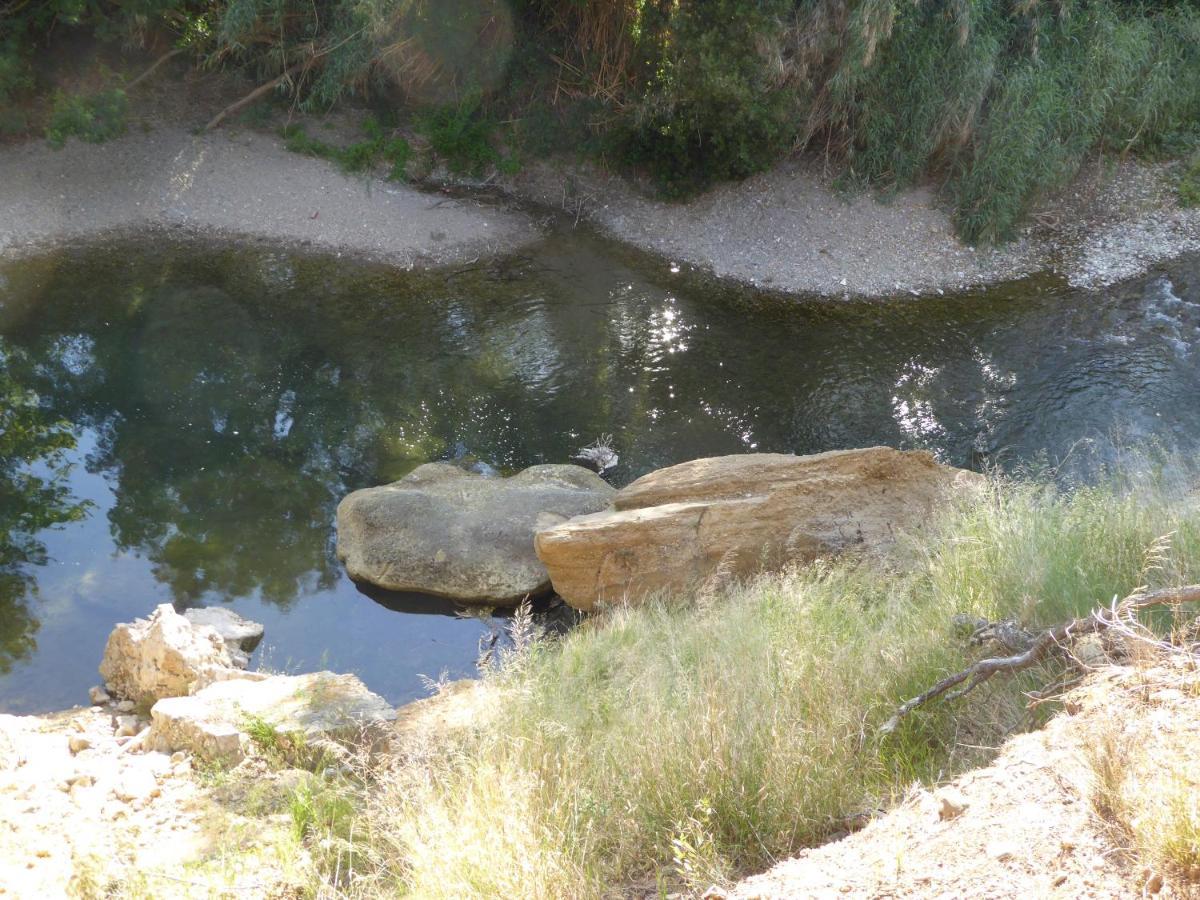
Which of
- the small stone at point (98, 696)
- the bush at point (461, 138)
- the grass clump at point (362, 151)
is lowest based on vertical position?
the small stone at point (98, 696)

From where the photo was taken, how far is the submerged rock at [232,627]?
19.7 ft

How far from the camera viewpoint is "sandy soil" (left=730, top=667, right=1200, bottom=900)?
7.79ft

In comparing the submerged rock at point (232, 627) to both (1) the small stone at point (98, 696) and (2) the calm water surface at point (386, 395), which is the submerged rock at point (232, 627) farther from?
(1) the small stone at point (98, 696)

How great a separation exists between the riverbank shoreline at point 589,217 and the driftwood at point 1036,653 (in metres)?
7.35

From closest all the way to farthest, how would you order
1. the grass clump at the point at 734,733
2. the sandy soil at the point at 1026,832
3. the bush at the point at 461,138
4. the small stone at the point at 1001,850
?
1. the sandy soil at the point at 1026,832
2. the small stone at the point at 1001,850
3. the grass clump at the point at 734,733
4. the bush at the point at 461,138

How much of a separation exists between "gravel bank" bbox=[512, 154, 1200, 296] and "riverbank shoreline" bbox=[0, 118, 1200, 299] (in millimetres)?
20

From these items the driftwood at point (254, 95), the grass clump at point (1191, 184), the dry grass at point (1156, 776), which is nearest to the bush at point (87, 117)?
the driftwood at point (254, 95)

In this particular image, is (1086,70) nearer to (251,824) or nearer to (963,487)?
(963,487)

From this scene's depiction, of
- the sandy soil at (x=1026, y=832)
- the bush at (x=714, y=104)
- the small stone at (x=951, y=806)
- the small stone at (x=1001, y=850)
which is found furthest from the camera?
the bush at (x=714, y=104)

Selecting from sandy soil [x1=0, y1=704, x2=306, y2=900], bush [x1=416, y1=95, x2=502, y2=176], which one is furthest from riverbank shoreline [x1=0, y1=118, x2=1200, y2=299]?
sandy soil [x1=0, y1=704, x2=306, y2=900]

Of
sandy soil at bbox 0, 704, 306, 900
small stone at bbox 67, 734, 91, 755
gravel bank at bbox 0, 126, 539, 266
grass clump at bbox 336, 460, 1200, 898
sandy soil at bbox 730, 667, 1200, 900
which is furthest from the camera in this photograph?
gravel bank at bbox 0, 126, 539, 266

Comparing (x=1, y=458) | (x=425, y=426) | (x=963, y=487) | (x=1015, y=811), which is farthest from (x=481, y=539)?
(x=1015, y=811)

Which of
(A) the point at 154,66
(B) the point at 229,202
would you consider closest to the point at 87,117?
(B) the point at 229,202

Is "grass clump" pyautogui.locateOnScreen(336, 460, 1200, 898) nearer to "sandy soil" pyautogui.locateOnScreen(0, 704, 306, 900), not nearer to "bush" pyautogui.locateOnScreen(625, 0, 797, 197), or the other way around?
"sandy soil" pyautogui.locateOnScreen(0, 704, 306, 900)
